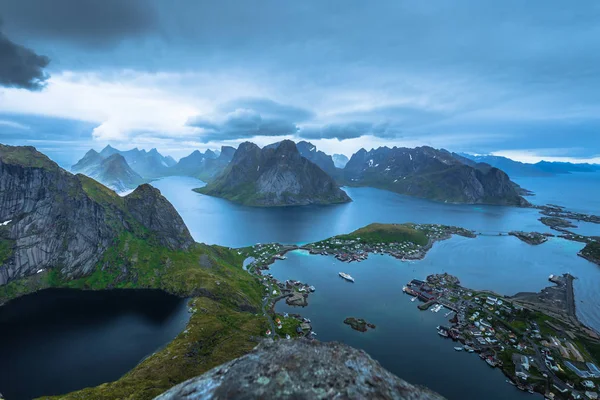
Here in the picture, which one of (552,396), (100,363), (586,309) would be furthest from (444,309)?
(100,363)

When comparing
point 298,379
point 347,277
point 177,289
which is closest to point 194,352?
point 177,289

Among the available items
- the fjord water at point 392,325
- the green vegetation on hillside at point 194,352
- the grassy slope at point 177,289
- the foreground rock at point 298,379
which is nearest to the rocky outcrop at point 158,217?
the grassy slope at point 177,289

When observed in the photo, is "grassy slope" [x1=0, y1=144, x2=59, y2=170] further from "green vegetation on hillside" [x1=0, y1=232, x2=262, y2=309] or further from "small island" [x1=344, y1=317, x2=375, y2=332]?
"small island" [x1=344, y1=317, x2=375, y2=332]

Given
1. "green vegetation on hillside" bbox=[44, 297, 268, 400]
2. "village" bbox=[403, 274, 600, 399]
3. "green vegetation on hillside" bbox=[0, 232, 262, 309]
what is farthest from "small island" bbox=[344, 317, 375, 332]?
"green vegetation on hillside" bbox=[0, 232, 262, 309]

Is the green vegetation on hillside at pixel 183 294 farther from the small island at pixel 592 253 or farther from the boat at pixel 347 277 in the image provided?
the small island at pixel 592 253

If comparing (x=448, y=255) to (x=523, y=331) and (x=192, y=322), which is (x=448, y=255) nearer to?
(x=523, y=331)
